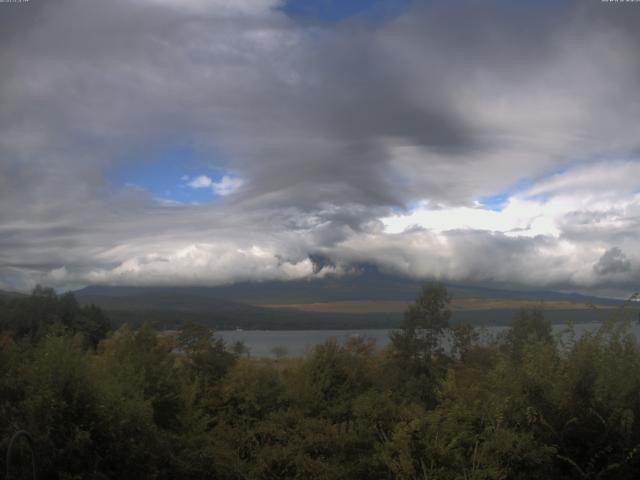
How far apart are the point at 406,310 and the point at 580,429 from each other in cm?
2283

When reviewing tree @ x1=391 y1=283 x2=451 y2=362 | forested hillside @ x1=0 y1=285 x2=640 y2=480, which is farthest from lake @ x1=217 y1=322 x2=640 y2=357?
tree @ x1=391 y1=283 x2=451 y2=362

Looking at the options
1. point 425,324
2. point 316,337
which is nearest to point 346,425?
point 425,324

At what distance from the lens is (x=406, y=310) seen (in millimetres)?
31703

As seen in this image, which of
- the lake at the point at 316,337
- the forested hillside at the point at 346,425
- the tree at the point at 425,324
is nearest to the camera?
the forested hillside at the point at 346,425

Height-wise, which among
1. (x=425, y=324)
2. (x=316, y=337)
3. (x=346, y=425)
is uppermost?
(x=425, y=324)

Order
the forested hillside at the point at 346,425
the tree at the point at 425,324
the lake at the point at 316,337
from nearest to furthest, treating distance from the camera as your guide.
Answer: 1. the forested hillside at the point at 346,425
2. the lake at the point at 316,337
3. the tree at the point at 425,324

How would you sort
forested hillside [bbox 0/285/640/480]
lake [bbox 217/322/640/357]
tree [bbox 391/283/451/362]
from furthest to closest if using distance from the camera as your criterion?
1. tree [bbox 391/283/451/362]
2. lake [bbox 217/322/640/357]
3. forested hillside [bbox 0/285/640/480]

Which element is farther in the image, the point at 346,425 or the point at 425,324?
the point at 425,324

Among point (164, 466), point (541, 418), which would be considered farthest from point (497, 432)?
point (164, 466)

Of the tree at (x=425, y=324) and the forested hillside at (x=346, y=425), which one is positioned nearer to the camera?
the forested hillside at (x=346, y=425)

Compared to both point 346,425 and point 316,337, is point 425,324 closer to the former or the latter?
point 346,425

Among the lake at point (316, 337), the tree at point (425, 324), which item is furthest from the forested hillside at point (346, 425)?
the tree at point (425, 324)

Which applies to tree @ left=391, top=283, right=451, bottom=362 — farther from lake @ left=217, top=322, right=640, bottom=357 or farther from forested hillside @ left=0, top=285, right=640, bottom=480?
forested hillside @ left=0, top=285, right=640, bottom=480

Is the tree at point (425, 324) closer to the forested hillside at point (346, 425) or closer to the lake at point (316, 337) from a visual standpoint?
the lake at point (316, 337)
